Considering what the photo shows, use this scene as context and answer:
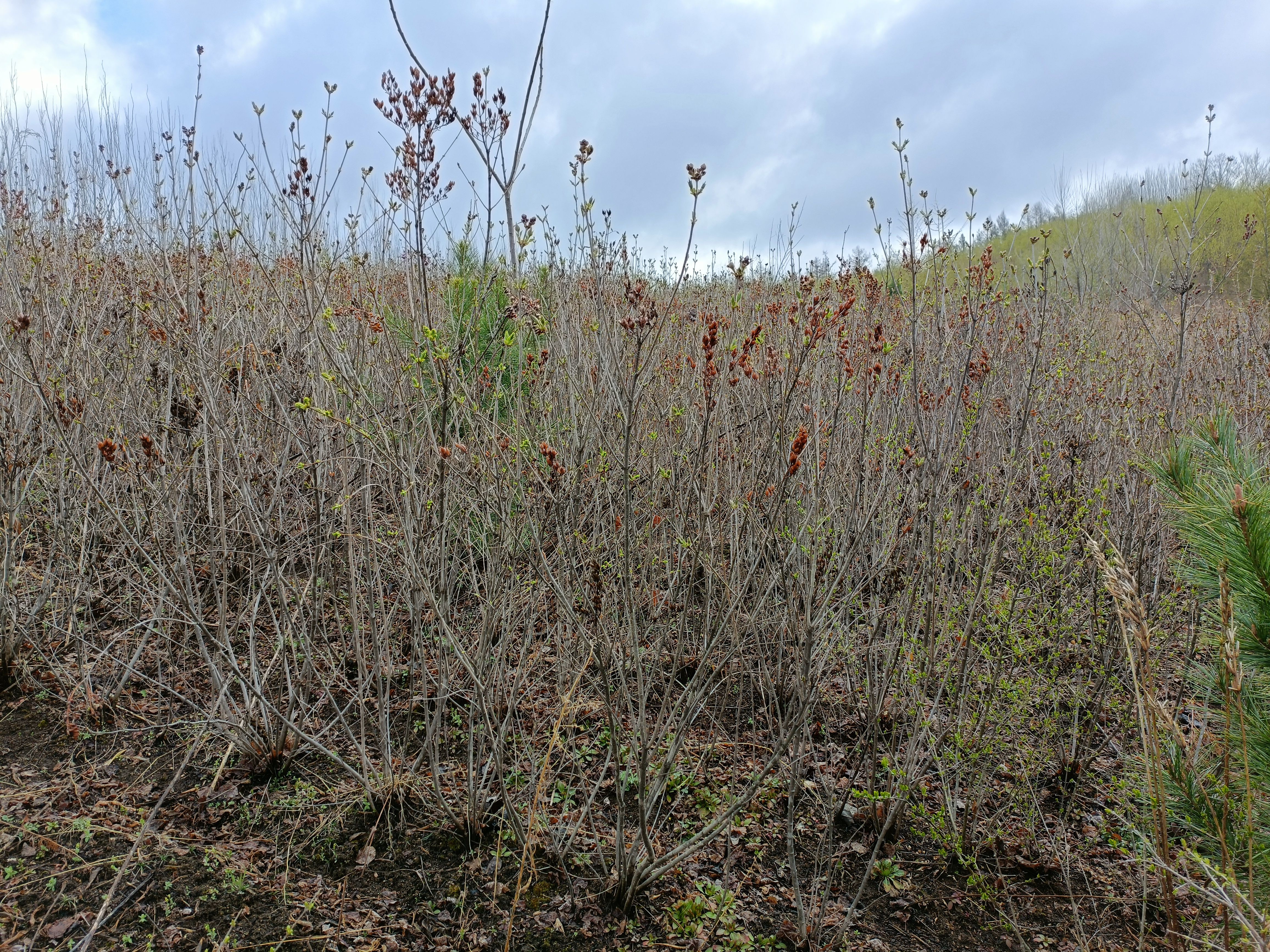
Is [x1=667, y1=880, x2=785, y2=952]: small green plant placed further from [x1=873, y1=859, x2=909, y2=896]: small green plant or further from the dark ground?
[x1=873, y1=859, x2=909, y2=896]: small green plant

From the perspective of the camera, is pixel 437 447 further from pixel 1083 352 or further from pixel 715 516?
pixel 1083 352

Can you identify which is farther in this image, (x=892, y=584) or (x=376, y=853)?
(x=892, y=584)

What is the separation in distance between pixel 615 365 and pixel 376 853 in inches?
75.5

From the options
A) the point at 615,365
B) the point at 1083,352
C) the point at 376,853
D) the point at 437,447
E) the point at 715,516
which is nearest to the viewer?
the point at 437,447

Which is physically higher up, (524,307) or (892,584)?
(524,307)

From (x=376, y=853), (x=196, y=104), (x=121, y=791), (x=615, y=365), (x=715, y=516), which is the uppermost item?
(x=196, y=104)

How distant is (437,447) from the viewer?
2.13m

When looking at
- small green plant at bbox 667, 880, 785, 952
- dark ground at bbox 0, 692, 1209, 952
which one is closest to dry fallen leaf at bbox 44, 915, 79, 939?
dark ground at bbox 0, 692, 1209, 952

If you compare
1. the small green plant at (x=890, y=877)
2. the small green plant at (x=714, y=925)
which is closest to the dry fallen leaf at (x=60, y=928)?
the small green plant at (x=714, y=925)

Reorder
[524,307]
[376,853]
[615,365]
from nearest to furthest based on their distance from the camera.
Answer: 1. [615,365]
2. [376,853]
3. [524,307]

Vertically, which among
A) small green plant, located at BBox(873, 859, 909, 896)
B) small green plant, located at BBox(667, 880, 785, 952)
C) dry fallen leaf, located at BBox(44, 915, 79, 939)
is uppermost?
dry fallen leaf, located at BBox(44, 915, 79, 939)

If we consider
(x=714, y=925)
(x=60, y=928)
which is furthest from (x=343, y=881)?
(x=714, y=925)

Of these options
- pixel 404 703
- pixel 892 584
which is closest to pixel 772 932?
pixel 892 584

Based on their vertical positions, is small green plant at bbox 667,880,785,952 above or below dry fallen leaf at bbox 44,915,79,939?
below
